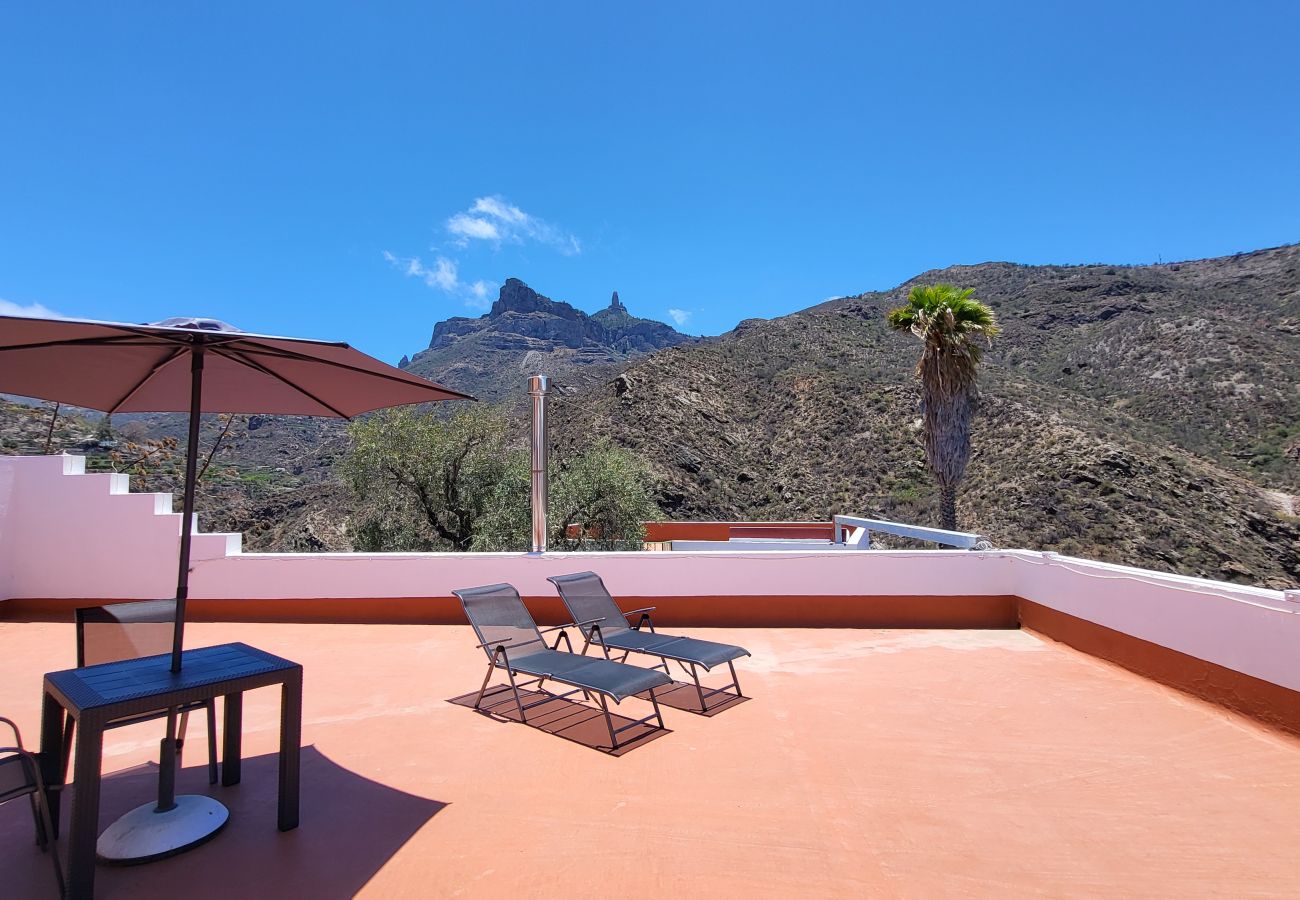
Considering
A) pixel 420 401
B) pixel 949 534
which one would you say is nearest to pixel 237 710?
pixel 420 401

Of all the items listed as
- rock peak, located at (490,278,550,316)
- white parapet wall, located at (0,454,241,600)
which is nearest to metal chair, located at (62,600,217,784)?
white parapet wall, located at (0,454,241,600)

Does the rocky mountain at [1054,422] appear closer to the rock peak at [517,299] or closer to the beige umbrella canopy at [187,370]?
the beige umbrella canopy at [187,370]

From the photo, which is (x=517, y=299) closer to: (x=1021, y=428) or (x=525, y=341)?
(x=525, y=341)

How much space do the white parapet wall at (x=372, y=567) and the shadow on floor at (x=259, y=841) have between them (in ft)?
10.5

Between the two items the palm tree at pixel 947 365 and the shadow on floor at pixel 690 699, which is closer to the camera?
the shadow on floor at pixel 690 699

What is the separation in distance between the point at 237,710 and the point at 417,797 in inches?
37.4

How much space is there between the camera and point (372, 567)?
21.7ft

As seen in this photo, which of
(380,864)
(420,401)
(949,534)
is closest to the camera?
(380,864)

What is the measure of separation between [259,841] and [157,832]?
379mm

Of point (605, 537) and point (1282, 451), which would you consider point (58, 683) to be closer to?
point (605, 537)

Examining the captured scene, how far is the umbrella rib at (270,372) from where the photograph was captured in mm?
3008

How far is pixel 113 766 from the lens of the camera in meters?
3.43

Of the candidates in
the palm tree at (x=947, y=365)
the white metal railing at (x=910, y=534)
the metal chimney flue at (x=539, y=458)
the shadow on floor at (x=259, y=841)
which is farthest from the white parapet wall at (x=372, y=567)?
the palm tree at (x=947, y=365)

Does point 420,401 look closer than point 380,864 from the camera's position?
No
